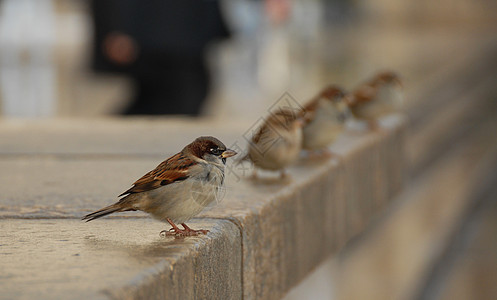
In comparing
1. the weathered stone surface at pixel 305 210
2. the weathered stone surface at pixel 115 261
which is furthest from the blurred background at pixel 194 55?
the weathered stone surface at pixel 115 261

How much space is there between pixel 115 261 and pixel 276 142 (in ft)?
4.63

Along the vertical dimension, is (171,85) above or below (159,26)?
below

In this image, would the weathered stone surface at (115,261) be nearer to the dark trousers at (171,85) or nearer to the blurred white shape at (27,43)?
the dark trousers at (171,85)

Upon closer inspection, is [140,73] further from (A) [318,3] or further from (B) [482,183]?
(A) [318,3]

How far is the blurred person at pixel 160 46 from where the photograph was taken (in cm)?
866

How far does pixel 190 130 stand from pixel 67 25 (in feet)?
63.1

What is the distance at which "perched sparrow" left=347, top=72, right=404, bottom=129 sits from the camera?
5254 mm

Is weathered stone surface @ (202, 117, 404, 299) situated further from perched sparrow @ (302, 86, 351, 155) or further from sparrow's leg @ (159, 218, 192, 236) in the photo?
sparrow's leg @ (159, 218, 192, 236)

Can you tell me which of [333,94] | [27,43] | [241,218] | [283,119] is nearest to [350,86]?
[333,94]

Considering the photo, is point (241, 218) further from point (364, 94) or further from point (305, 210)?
point (364, 94)

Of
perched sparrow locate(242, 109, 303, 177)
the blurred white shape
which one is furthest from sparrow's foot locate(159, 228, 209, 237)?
the blurred white shape

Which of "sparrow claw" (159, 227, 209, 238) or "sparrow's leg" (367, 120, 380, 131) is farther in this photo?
"sparrow's leg" (367, 120, 380, 131)

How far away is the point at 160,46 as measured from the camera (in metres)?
8.64

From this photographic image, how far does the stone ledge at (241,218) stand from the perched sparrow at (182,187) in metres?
0.08
